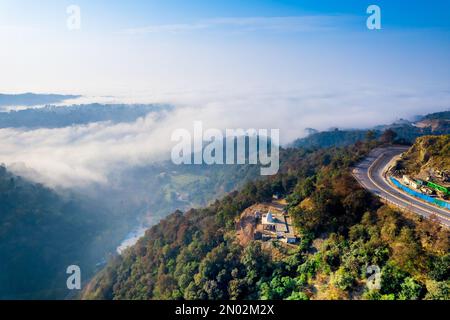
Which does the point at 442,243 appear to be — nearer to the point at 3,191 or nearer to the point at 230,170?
the point at 3,191

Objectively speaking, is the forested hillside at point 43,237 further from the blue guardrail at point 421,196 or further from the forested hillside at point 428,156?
the forested hillside at point 428,156

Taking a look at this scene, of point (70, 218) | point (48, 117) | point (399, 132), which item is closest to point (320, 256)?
point (70, 218)

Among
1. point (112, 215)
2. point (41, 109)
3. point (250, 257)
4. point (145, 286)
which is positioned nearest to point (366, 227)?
point (250, 257)

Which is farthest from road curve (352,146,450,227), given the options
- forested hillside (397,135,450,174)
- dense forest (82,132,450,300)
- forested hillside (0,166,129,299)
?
forested hillside (0,166,129,299)

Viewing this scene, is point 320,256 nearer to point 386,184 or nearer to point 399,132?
point 386,184

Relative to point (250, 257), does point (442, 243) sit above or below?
above
